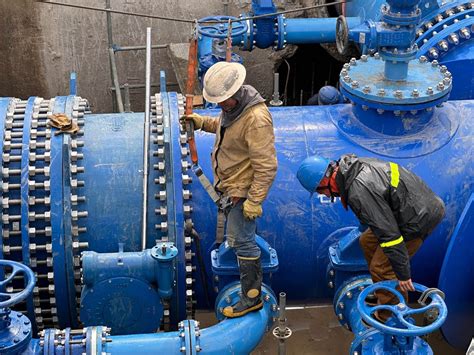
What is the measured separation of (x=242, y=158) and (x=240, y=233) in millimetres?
434

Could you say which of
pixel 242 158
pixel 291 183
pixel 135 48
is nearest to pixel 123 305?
pixel 242 158

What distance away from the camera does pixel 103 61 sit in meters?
8.95

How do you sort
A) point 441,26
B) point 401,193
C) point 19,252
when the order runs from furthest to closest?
point 441,26 < point 19,252 < point 401,193

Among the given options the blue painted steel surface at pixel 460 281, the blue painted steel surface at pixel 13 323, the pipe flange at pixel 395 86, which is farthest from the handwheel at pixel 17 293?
the blue painted steel surface at pixel 460 281

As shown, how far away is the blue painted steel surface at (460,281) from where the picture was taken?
4992 millimetres

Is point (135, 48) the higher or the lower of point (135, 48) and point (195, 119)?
the lower

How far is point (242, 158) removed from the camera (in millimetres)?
4699

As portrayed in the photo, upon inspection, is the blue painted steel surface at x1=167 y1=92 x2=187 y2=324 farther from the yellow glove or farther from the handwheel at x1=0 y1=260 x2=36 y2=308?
the handwheel at x1=0 y1=260 x2=36 y2=308

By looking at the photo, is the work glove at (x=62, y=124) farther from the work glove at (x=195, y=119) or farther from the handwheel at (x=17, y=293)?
the handwheel at (x=17, y=293)

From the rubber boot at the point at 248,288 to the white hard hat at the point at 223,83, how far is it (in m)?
0.97

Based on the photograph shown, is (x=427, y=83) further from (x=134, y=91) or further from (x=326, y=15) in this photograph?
(x=134, y=91)

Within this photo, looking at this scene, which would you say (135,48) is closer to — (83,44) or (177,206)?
(83,44)

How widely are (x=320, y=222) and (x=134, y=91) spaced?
4.40 meters

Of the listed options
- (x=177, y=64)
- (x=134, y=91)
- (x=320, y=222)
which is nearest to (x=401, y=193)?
(x=320, y=222)
